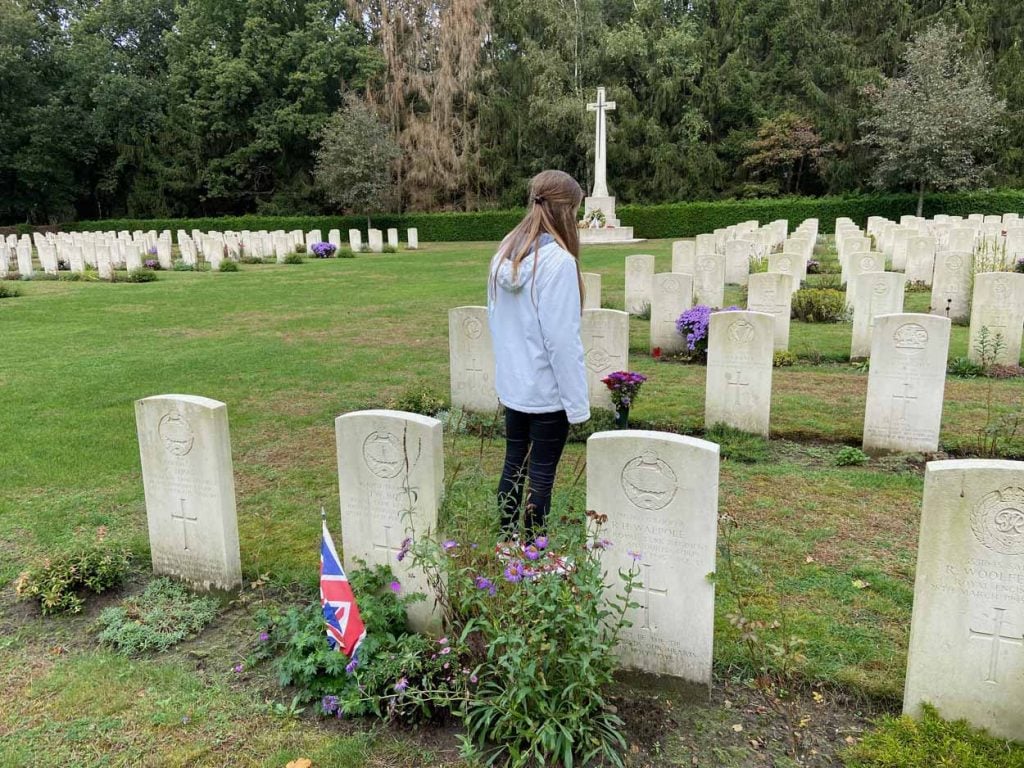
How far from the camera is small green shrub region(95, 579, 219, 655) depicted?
349 cm

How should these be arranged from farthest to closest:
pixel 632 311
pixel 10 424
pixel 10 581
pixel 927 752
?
pixel 632 311, pixel 10 424, pixel 10 581, pixel 927 752

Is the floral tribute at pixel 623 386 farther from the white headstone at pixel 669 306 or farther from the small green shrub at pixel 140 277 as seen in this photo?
the small green shrub at pixel 140 277

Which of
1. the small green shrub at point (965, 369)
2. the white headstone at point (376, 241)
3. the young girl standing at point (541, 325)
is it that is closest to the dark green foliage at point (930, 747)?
the young girl standing at point (541, 325)

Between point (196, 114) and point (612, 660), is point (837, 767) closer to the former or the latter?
point (612, 660)

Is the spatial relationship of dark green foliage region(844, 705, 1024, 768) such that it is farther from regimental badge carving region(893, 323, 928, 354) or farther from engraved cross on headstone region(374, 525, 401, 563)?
regimental badge carving region(893, 323, 928, 354)

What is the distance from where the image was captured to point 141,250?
2250 cm

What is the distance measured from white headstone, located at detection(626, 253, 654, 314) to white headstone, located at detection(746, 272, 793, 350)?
242 centimetres

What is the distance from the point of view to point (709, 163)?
34312mm

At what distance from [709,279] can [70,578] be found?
28.9 ft

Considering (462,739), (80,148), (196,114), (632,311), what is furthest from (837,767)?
→ (80,148)

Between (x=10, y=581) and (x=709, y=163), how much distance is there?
34306 millimetres

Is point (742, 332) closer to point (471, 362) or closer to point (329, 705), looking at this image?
point (471, 362)

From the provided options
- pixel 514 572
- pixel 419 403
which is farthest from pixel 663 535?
pixel 419 403

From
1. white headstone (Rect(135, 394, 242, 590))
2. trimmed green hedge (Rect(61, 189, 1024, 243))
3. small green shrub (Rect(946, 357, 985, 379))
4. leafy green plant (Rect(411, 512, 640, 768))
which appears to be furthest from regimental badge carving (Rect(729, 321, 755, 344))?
trimmed green hedge (Rect(61, 189, 1024, 243))
